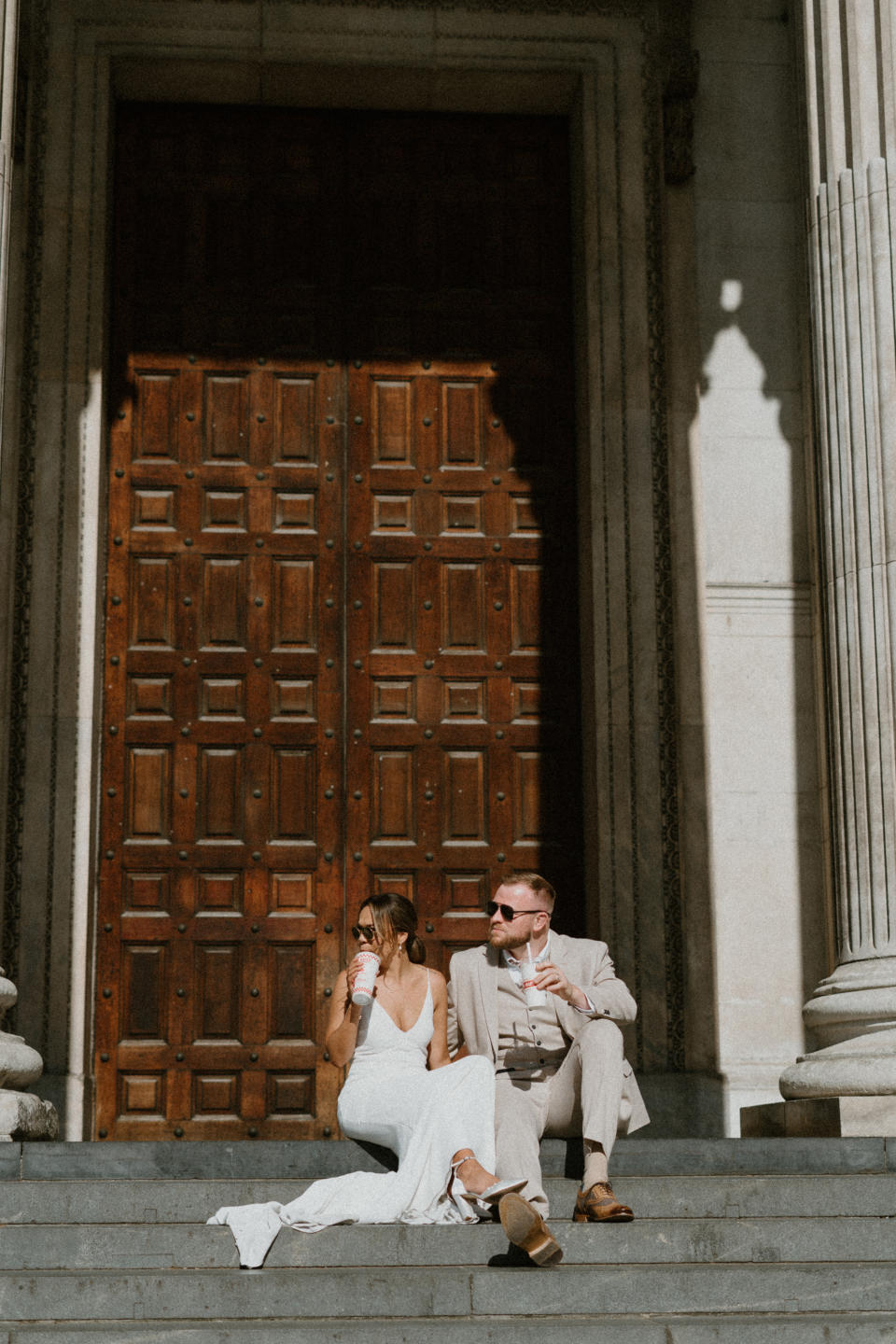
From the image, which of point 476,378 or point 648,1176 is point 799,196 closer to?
point 476,378

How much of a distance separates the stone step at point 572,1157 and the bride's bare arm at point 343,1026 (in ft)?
1.17

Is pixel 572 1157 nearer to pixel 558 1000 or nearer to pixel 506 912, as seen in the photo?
pixel 558 1000

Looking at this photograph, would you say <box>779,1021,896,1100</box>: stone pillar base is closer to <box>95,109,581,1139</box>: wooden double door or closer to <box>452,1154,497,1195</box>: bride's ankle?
<box>452,1154,497,1195</box>: bride's ankle

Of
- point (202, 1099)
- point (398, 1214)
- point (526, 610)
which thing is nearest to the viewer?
point (398, 1214)

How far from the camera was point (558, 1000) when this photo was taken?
24.6ft

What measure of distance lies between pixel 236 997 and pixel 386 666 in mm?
2030

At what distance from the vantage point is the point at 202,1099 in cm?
1010

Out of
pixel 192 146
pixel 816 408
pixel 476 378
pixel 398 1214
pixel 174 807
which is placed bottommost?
pixel 398 1214

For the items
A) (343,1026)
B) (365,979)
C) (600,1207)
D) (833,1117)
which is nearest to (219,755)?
(343,1026)

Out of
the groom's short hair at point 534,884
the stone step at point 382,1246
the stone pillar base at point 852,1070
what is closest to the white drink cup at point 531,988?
the groom's short hair at point 534,884

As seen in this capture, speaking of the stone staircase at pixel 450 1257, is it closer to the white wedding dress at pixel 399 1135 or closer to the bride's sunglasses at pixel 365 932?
the white wedding dress at pixel 399 1135

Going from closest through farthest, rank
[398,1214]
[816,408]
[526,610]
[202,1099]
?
[398,1214] < [816,408] < [202,1099] < [526,610]

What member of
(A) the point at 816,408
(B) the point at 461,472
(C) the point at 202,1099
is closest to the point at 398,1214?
(C) the point at 202,1099

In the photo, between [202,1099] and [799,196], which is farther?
[202,1099]
